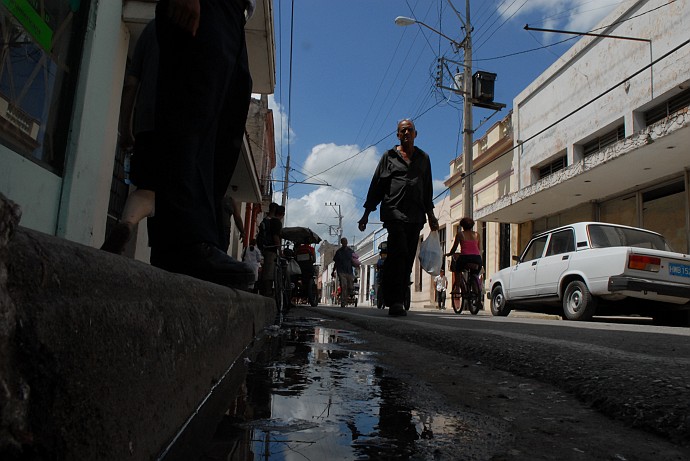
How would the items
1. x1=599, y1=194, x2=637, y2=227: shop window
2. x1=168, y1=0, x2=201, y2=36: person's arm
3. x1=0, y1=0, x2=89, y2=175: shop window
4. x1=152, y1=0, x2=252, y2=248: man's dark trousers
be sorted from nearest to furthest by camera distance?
1. x1=168, y1=0, x2=201, y2=36: person's arm
2. x1=152, y1=0, x2=252, y2=248: man's dark trousers
3. x1=0, y1=0, x2=89, y2=175: shop window
4. x1=599, y1=194, x2=637, y2=227: shop window

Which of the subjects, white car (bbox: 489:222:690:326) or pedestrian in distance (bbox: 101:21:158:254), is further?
white car (bbox: 489:222:690:326)

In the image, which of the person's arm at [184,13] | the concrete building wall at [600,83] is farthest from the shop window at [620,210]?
the person's arm at [184,13]

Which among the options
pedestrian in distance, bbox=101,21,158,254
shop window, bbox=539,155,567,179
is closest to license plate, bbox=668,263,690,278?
pedestrian in distance, bbox=101,21,158,254

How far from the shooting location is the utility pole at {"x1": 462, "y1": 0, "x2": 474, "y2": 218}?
49.6 feet

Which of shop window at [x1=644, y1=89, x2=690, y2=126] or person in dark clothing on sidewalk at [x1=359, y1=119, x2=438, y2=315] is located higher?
shop window at [x1=644, y1=89, x2=690, y2=126]

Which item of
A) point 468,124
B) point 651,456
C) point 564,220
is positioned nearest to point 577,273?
point 651,456

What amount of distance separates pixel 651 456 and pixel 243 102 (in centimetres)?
→ 225

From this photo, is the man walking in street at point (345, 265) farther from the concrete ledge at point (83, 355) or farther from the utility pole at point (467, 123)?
the concrete ledge at point (83, 355)

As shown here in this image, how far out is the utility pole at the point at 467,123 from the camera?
49.6ft

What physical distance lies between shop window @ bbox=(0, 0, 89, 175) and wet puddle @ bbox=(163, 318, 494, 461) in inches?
107

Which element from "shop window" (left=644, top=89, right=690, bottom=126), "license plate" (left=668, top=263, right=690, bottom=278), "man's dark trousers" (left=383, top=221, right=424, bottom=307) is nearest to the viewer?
"man's dark trousers" (left=383, top=221, right=424, bottom=307)

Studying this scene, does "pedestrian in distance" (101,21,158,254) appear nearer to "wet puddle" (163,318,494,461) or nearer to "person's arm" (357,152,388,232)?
"wet puddle" (163,318,494,461)

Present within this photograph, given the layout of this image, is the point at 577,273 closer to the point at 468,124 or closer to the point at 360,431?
the point at 360,431

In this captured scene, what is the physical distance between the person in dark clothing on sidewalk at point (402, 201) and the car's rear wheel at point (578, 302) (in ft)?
10.2
